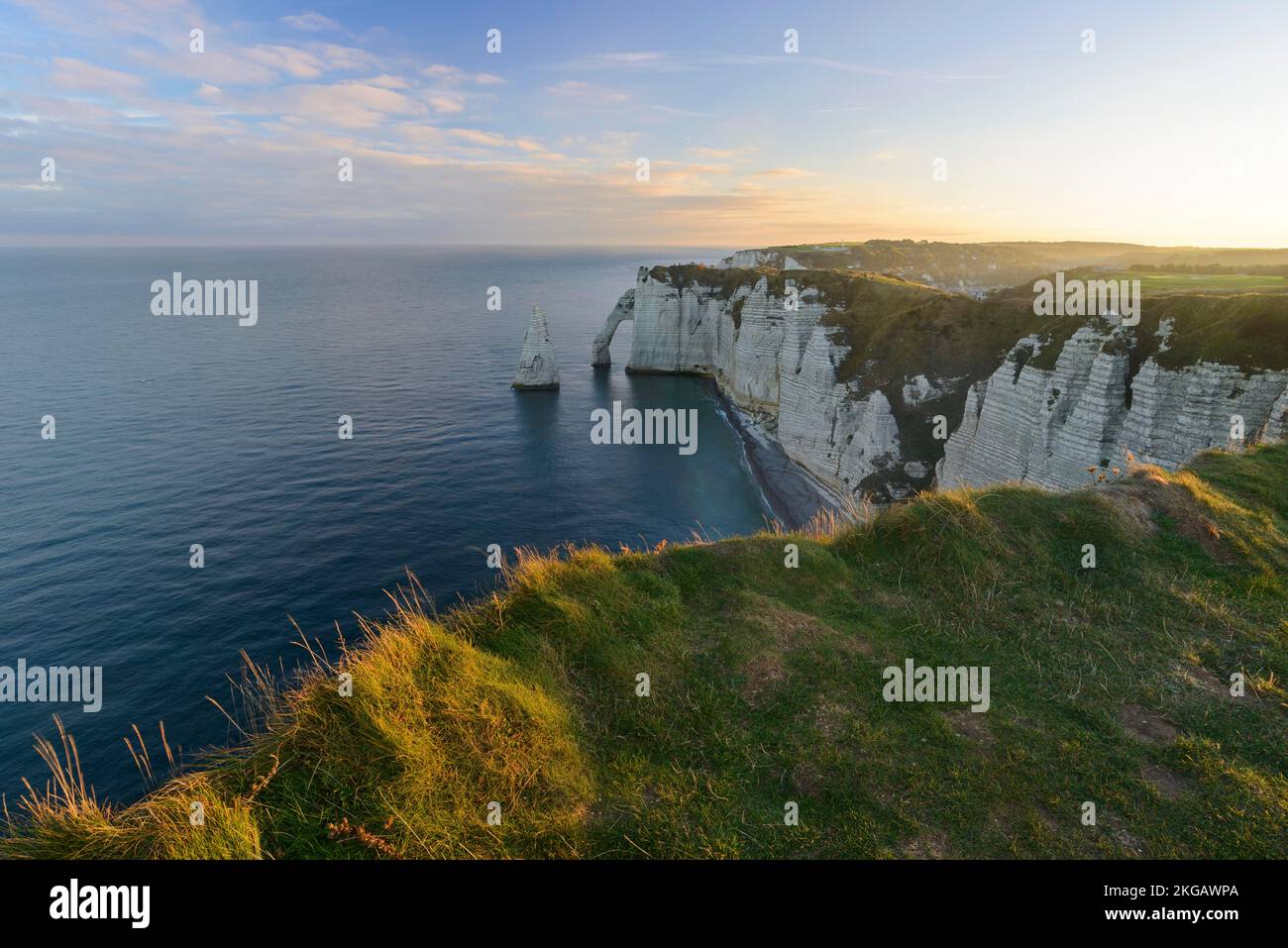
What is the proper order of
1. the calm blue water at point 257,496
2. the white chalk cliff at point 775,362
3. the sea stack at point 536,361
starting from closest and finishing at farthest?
the calm blue water at point 257,496, the white chalk cliff at point 775,362, the sea stack at point 536,361

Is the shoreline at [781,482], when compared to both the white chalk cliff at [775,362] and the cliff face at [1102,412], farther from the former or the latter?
the cliff face at [1102,412]

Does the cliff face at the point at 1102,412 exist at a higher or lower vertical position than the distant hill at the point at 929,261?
lower

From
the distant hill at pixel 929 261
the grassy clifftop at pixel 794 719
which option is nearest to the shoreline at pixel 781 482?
the grassy clifftop at pixel 794 719

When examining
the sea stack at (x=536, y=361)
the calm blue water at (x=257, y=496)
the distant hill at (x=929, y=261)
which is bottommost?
the calm blue water at (x=257, y=496)

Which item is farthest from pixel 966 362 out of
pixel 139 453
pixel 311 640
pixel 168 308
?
pixel 168 308

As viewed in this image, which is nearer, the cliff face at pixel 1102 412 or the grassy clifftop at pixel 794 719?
the grassy clifftop at pixel 794 719

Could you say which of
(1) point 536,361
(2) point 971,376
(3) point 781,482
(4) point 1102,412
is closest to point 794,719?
(4) point 1102,412
